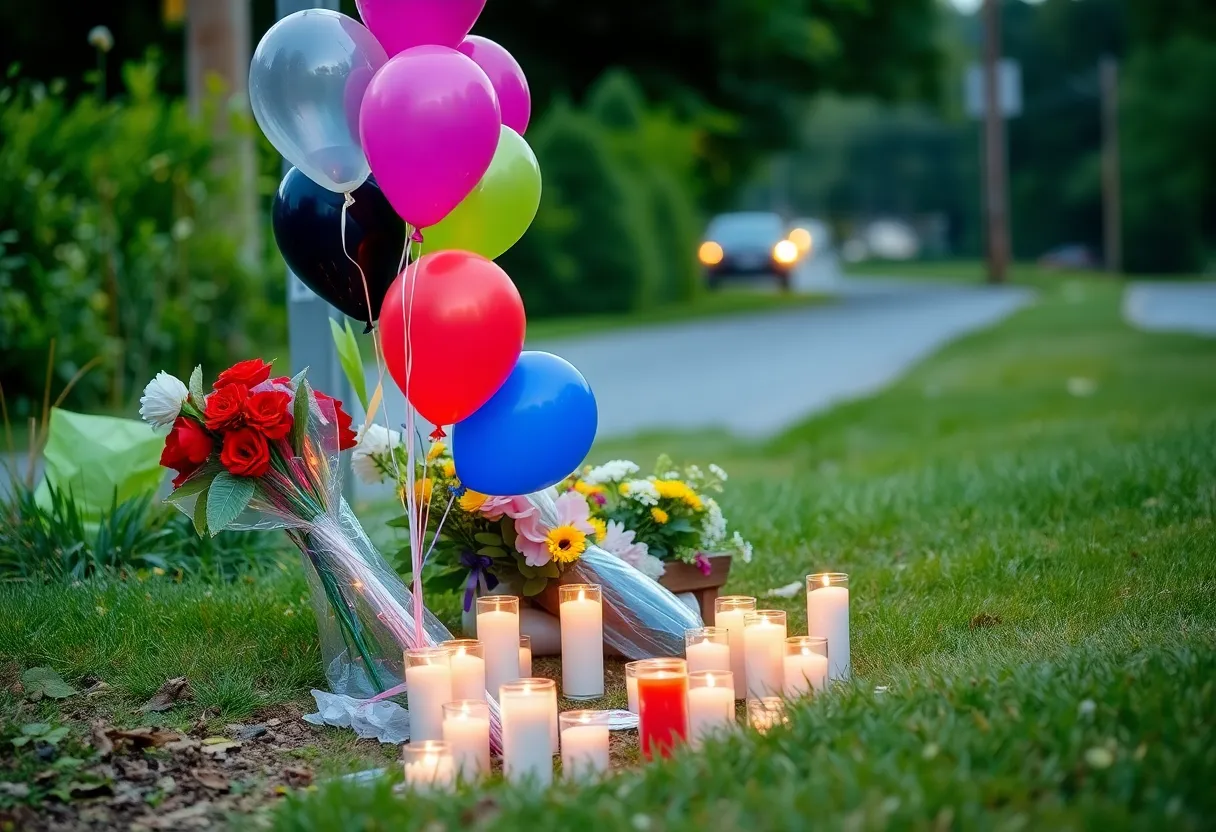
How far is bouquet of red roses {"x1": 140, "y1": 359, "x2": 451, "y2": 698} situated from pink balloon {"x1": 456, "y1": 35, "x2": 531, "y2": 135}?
38.4 inches

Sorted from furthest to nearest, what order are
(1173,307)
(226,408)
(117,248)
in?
(1173,307), (117,248), (226,408)

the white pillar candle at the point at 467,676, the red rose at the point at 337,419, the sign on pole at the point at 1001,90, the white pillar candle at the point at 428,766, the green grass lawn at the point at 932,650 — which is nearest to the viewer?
the green grass lawn at the point at 932,650

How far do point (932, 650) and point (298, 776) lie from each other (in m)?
1.85

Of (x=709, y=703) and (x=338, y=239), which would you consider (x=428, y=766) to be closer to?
(x=709, y=703)

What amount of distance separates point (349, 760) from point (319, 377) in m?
2.33

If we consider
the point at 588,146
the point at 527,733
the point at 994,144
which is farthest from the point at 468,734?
the point at 994,144

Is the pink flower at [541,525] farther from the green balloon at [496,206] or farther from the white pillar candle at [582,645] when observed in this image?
the green balloon at [496,206]

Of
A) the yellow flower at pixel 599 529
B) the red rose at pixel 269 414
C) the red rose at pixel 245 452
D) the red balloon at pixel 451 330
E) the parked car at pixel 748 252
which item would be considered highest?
the red balloon at pixel 451 330

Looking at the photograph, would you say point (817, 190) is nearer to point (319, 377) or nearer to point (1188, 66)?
point (1188, 66)

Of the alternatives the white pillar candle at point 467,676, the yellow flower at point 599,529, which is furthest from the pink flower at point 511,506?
the white pillar candle at point 467,676

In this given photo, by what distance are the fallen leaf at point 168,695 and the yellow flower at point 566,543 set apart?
1.11 metres

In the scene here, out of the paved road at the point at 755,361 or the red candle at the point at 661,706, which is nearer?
the red candle at the point at 661,706

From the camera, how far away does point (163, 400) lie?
3.54m

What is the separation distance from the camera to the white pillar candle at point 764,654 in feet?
12.0
